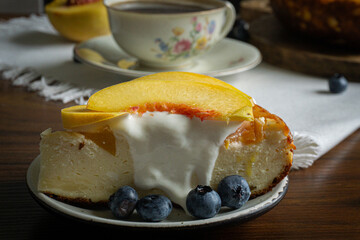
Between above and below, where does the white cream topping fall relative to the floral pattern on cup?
above

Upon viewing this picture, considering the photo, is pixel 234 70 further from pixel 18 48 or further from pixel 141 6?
pixel 18 48

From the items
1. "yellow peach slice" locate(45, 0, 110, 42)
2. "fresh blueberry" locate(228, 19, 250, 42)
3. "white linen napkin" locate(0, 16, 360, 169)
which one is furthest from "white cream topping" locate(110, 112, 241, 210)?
"fresh blueberry" locate(228, 19, 250, 42)

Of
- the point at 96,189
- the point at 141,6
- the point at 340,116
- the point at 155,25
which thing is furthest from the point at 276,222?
the point at 141,6

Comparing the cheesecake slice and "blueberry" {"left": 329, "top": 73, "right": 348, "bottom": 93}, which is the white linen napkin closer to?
"blueberry" {"left": 329, "top": 73, "right": 348, "bottom": 93}

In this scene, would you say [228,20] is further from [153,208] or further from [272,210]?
[153,208]

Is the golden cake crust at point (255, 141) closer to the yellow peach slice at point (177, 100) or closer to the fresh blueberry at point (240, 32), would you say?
the yellow peach slice at point (177, 100)

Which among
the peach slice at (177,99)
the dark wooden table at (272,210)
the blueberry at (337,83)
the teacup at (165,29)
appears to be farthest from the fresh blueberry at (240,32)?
the peach slice at (177,99)
